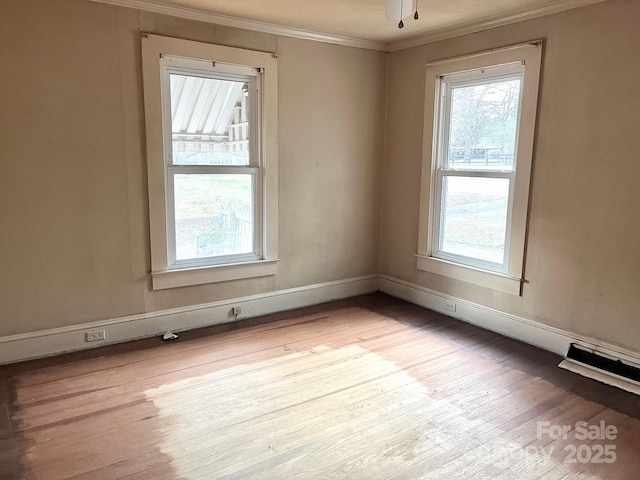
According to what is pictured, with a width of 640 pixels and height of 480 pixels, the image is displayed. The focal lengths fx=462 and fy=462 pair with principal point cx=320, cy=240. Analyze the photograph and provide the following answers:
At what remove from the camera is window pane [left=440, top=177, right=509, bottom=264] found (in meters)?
3.91

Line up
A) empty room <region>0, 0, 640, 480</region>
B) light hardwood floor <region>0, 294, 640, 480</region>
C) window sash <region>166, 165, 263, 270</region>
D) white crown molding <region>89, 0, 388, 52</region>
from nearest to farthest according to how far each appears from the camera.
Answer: light hardwood floor <region>0, 294, 640, 480</region> < empty room <region>0, 0, 640, 480</region> < white crown molding <region>89, 0, 388, 52</region> < window sash <region>166, 165, 263, 270</region>

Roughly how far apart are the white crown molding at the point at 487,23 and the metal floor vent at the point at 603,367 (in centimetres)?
244

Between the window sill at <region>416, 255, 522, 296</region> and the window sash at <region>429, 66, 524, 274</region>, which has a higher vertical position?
the window sash at <region>429, 66, 524, 274</region>

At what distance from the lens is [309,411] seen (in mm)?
2723

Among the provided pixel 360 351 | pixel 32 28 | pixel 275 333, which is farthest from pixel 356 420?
pixel 32 28

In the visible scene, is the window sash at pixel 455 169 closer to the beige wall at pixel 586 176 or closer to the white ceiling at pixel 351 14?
the beige wall at pixel 586 176

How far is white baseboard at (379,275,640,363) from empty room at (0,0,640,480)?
19mm

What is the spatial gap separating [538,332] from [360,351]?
4.69ft

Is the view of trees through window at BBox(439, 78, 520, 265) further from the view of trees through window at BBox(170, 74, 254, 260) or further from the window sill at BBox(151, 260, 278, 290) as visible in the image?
the view of trees through window at BBox(170, 74, 254, 260)

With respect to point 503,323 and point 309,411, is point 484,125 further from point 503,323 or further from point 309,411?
point 309,411

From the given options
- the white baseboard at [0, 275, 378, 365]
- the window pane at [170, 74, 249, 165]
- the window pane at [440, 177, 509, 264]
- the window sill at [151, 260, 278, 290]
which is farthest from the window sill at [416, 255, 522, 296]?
the window pane at [170, 74, 249, 165]

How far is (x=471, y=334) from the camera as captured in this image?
13.0 feet

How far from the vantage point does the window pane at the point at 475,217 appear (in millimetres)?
3908

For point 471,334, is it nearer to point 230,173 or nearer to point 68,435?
point 230,173
